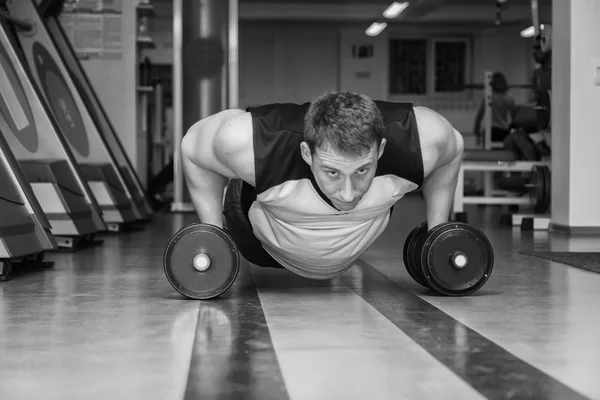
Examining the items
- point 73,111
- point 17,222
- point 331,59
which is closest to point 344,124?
point 17,222

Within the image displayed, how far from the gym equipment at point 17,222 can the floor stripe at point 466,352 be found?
1449 mm

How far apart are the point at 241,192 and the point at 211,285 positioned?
455 mm

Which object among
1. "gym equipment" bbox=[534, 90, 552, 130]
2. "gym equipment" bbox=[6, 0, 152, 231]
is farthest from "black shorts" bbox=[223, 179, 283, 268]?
"gym equipment" bbox=[534, 90, 552, 130]

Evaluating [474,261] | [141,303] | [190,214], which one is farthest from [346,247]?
[190,214]

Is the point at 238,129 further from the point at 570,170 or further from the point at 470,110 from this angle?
the point at 470,110

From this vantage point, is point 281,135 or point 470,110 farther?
point 470,110

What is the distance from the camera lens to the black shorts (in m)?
3.10

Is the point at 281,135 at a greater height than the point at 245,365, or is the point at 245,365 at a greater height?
the point at 281,135

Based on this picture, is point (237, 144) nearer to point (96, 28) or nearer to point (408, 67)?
point (96, 28)

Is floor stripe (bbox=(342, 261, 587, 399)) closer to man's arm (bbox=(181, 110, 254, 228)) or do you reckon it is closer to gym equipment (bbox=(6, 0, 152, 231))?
man's arm (bbox=(181, 110, 254, 228))

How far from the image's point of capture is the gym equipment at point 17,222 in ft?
11.0

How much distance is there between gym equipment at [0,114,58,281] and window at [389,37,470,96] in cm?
1391

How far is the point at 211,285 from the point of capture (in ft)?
9.07

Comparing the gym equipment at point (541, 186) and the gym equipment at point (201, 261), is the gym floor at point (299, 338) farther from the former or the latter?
the gym equipment at point (541, 186)
